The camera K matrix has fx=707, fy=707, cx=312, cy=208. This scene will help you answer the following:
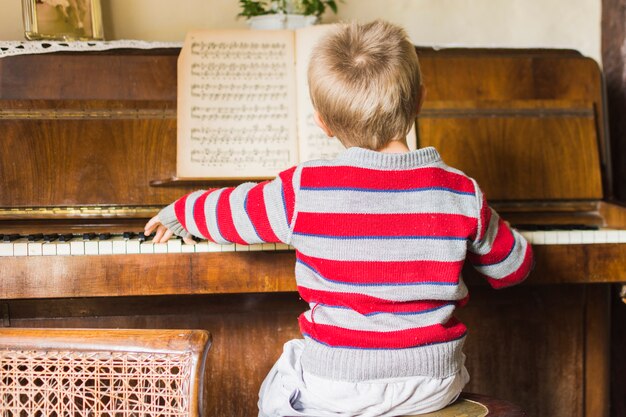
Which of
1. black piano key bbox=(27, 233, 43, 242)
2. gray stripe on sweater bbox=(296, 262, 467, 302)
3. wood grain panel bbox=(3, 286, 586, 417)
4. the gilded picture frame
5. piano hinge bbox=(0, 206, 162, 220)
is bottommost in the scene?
wood grain panel bbox=(3, 286, 586, 417)

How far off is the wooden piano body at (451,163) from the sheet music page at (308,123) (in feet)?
0.92

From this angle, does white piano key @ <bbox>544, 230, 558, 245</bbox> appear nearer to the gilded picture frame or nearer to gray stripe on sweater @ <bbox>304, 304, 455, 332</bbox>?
gray stripe on sweater @ <bbox>304, 304, 455, 332</bbox>

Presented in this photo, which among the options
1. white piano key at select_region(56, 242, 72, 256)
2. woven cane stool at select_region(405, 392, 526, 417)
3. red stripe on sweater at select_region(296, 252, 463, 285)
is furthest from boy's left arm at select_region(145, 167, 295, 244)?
woven cane stool at select_region(405, 392, 526, 417)

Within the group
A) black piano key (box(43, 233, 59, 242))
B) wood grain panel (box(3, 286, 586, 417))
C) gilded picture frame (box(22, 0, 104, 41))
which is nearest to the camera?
black piano key (box(43, 233, 59, 242))

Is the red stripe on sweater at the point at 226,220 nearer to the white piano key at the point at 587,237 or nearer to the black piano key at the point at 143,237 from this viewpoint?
the black piano key at the point at 143,237

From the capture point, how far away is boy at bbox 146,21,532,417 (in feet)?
4.24

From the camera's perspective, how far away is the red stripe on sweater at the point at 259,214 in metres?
1.34

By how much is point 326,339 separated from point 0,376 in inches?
22.5

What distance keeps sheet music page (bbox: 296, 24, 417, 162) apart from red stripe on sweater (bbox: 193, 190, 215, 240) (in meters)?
0.66

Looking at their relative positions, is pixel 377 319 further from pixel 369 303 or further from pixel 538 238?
pixel 538 238

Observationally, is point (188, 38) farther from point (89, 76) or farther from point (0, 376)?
point (0, 376)

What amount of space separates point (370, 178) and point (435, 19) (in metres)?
1.98

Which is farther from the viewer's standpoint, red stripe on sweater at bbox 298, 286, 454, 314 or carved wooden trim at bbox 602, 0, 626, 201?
carved wooden trim at bbox 602, 0, 626, 201

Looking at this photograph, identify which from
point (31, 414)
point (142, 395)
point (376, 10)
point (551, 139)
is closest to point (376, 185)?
point (142, 395)
